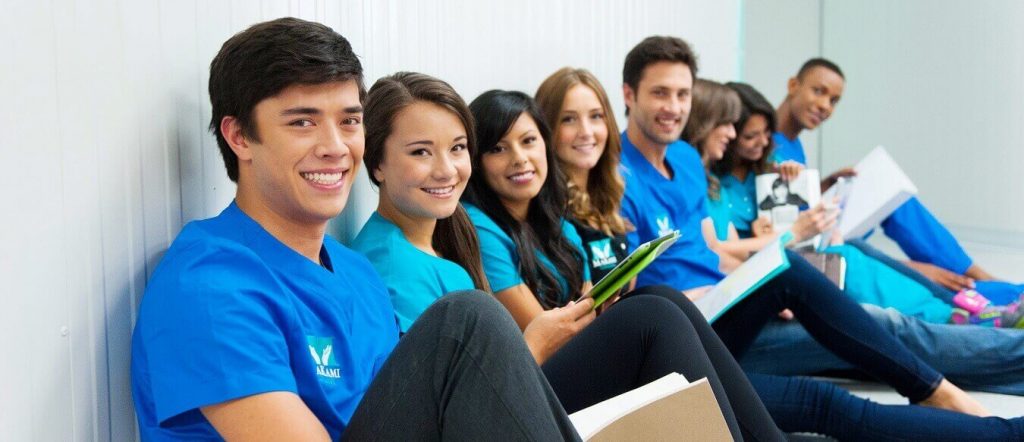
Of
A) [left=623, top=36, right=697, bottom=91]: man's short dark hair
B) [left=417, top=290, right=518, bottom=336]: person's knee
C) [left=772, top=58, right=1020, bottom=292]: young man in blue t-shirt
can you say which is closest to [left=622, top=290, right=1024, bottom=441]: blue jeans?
[left=417, top=290, right=518, bottom=336]: person's knee

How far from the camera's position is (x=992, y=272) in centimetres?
505

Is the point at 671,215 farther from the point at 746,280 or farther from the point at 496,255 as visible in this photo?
the point at 496,255

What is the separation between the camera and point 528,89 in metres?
3.28

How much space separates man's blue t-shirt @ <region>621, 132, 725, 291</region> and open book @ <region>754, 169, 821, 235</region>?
52cm

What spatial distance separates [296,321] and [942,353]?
6.83 feet

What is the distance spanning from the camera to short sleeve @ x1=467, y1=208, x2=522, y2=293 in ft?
7.66

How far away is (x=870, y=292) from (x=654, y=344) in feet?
6.29

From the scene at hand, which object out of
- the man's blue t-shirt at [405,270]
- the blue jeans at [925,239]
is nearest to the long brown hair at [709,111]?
the blue jeans at [925,239]

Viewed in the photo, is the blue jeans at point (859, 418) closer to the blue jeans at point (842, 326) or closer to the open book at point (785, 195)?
the blue jeans at point (842, 326)

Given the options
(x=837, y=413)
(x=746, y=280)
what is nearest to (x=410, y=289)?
(x=746, y=280)

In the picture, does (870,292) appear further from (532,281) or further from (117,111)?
(117,111)

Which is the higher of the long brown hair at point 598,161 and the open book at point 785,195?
the long brown hair at point 598,161

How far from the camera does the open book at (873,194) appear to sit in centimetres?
388

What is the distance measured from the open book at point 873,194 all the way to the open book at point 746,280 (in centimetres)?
138
